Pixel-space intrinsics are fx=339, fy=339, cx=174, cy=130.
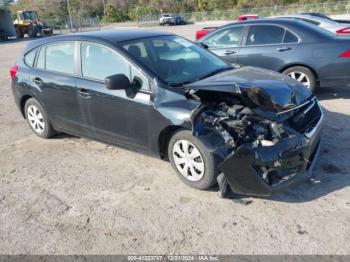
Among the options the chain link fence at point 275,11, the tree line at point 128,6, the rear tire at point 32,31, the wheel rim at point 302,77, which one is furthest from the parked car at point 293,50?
the tree line at point 128,6

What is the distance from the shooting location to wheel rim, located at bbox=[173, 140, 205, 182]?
3.68 metres

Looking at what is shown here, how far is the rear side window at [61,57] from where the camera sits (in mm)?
4816

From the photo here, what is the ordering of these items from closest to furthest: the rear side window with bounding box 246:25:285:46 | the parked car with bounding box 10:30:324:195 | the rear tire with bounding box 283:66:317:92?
the parked car with bounding box 10:30:324:195 → the rear tire with bounding box 283:66:317:92 → the rear side window with bounding box 246:25:285:46

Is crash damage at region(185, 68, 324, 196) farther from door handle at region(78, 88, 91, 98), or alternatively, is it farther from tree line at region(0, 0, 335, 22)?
tree line at region(0, 0, 335, 22)

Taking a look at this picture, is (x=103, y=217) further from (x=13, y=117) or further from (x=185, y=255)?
(x=13, y=117)

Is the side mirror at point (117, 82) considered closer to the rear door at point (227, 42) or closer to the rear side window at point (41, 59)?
the rear side window at point (41, 59)

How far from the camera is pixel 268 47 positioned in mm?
6820

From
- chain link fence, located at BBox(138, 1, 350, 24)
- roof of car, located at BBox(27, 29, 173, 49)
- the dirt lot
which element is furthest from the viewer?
chain link fence, located at BBox(138, 1, 350, 24)

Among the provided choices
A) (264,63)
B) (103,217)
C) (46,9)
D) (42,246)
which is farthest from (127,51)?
(46,9)

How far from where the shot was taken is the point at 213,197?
3.67m

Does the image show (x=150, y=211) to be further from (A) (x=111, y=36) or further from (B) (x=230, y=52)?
(B) (x=230, y=52)

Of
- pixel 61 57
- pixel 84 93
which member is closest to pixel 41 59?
pixel 61 57

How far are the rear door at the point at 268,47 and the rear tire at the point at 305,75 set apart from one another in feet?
A: 0.76

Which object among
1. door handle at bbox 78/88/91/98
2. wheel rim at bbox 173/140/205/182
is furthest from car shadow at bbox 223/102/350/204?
door handle at bbox 78/88/91/98
